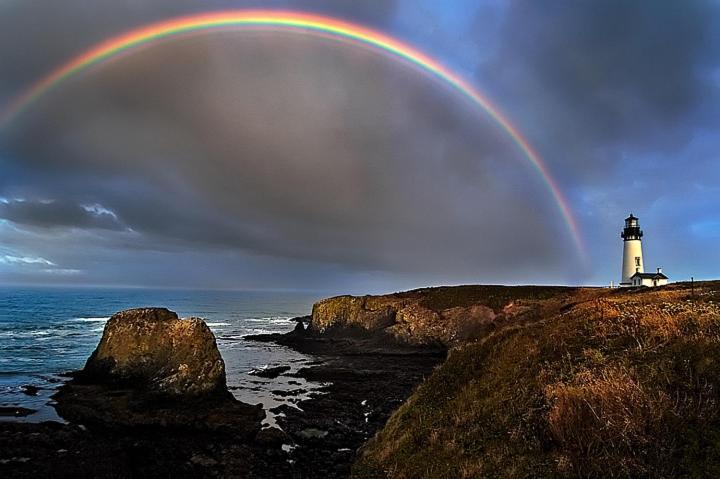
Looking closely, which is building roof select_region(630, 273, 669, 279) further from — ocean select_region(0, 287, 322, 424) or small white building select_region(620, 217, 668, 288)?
ocean select_region(0, 287, 322, 424)

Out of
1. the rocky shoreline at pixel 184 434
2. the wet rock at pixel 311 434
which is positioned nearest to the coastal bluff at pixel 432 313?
the rocky shoreline at pixel 184 434

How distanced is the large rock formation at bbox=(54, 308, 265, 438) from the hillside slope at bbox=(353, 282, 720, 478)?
12492 mm

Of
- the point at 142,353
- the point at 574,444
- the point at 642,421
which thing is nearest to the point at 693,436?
the point at 642,421

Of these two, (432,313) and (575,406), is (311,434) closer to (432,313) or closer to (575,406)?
(575,406)

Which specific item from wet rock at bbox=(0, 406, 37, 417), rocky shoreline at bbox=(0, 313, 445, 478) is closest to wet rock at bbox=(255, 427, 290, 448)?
rocky shoreline at bbox=(0, 313, 445, 478)

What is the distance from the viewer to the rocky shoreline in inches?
741

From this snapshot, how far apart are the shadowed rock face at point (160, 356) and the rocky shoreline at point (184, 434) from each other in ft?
1.19

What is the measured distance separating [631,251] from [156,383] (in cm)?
7107

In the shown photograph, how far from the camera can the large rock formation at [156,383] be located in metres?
25.4

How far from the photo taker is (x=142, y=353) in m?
30.8

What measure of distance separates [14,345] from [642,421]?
226ft

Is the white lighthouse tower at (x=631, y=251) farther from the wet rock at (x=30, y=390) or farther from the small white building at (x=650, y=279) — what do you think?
the wet rock at (x=30, y=390)

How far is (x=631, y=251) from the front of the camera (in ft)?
233

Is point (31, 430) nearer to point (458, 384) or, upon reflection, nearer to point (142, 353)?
point (142, 353)
